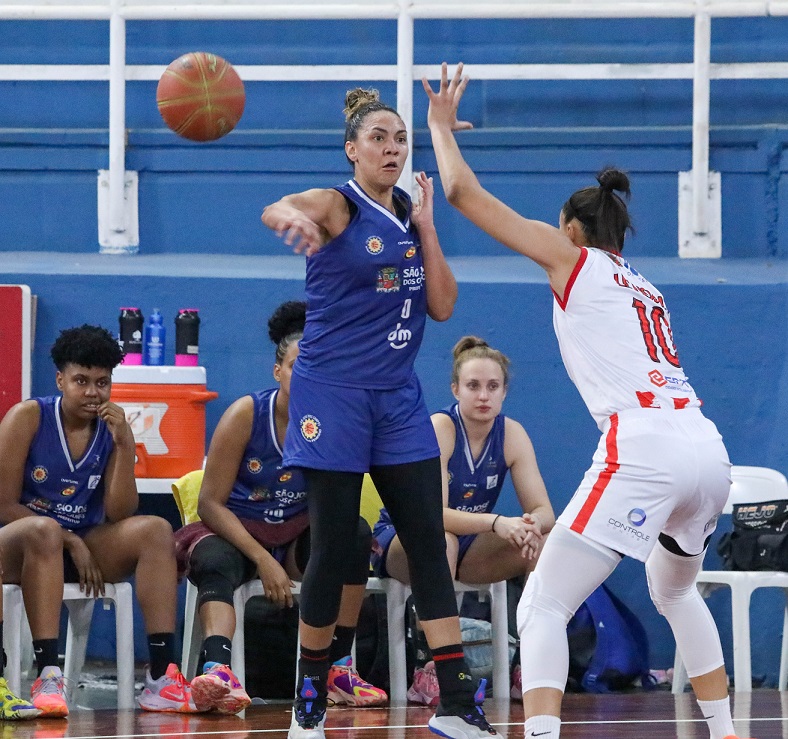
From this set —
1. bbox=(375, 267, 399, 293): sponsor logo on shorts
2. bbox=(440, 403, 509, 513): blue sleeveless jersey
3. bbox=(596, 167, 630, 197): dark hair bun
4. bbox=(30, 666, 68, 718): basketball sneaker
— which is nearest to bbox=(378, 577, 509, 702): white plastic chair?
bbox=(440, 403, 509, 513): blue sleeveless jersey

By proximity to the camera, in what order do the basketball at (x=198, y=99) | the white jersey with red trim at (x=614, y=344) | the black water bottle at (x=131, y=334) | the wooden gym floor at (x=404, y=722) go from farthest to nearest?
the black water bottle at (x=131, y=334), the basketball at (x=198, y=99), the wooden gym floor at (x=404, y=722), the white jersey with red trim at (x=614, y=344)

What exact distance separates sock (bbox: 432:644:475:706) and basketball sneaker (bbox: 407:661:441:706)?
119 cm

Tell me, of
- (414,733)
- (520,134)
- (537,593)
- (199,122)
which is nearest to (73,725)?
(414,733)

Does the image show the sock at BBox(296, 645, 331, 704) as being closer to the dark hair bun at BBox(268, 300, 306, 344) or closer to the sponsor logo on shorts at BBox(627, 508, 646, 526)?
the sponsor logo on shorts at BBox(627, 508, 646, 526)

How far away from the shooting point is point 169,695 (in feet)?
14.6

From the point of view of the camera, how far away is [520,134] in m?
6.70

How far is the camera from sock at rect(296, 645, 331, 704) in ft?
11.5

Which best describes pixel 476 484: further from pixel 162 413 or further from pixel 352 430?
pixel 352 430

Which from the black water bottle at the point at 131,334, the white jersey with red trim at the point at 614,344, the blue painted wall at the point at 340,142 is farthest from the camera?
the blue painted wall at the point at 340,142

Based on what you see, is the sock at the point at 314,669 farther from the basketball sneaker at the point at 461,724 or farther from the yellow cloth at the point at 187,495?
the yellow cloth at the point at 187,495

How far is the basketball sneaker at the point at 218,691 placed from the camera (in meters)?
4.16

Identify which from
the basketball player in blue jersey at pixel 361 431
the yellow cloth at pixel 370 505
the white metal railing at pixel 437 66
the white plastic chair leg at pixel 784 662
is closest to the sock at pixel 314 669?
the basketball player in blue jersey at pixel 361 431

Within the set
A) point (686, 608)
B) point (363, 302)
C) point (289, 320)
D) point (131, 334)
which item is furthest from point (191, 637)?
point (686, 608)

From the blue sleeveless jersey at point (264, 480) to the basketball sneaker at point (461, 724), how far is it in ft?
4.93
